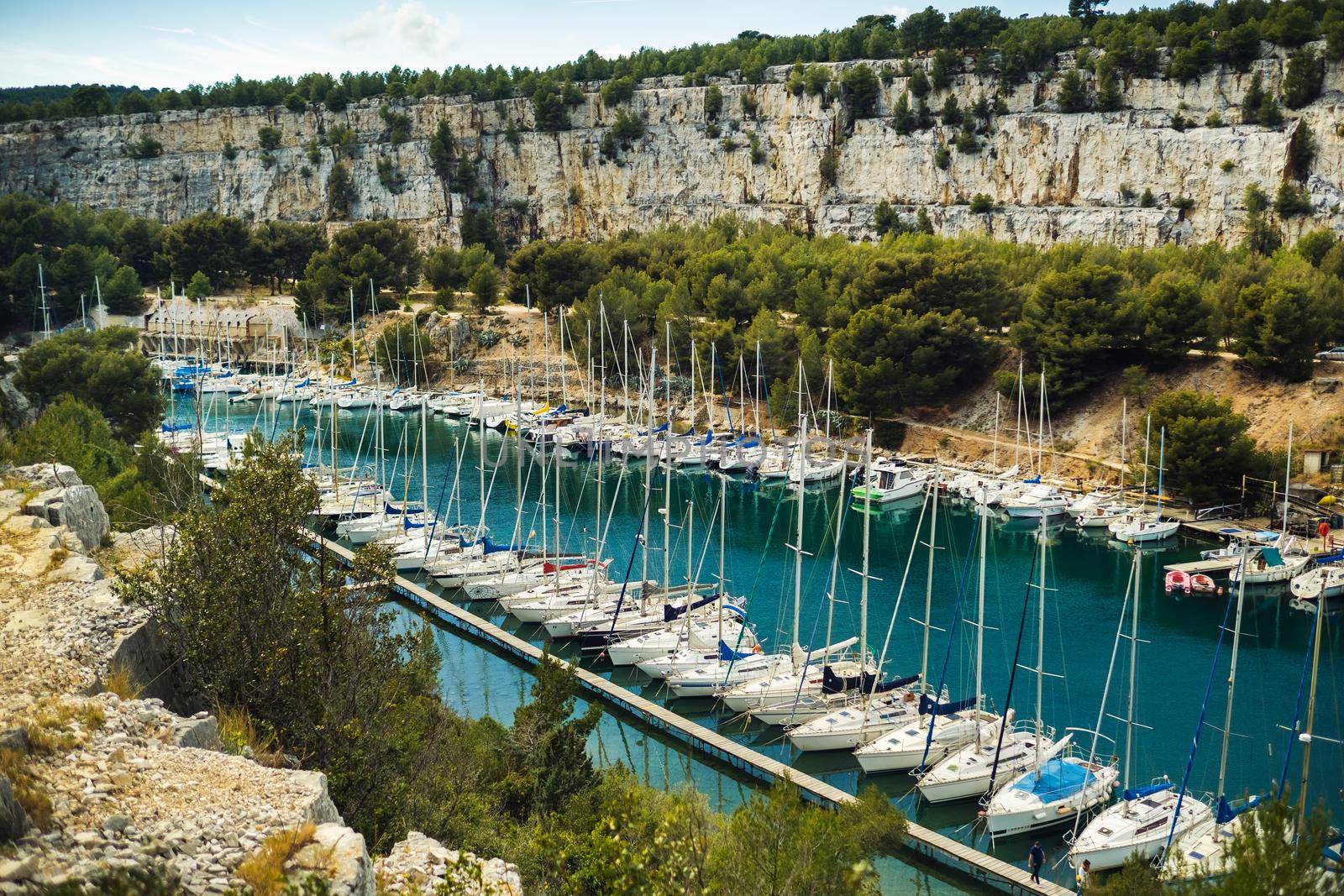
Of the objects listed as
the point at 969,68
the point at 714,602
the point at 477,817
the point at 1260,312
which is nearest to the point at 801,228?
the point at 969,68

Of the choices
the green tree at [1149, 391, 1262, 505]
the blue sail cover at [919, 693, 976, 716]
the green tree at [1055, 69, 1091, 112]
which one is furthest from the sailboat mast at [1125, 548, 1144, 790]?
the green tree at [1055, 69, 1091, 112]

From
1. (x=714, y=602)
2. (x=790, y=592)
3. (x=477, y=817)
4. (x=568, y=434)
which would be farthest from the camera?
(x=568, y=434)

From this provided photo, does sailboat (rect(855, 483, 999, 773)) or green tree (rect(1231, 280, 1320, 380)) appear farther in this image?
green tree (rect(1231, 280, 1320, 380))

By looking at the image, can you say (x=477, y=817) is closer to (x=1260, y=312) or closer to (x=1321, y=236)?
(x=1260, y=312)

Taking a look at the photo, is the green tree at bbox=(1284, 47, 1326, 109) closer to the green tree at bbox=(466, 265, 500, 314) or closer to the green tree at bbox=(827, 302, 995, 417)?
the green tree at bbox=(827, 302, 995, 417)

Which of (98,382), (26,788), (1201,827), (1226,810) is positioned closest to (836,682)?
(1201,827)

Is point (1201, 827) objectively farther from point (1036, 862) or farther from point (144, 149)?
point (144, 149)
